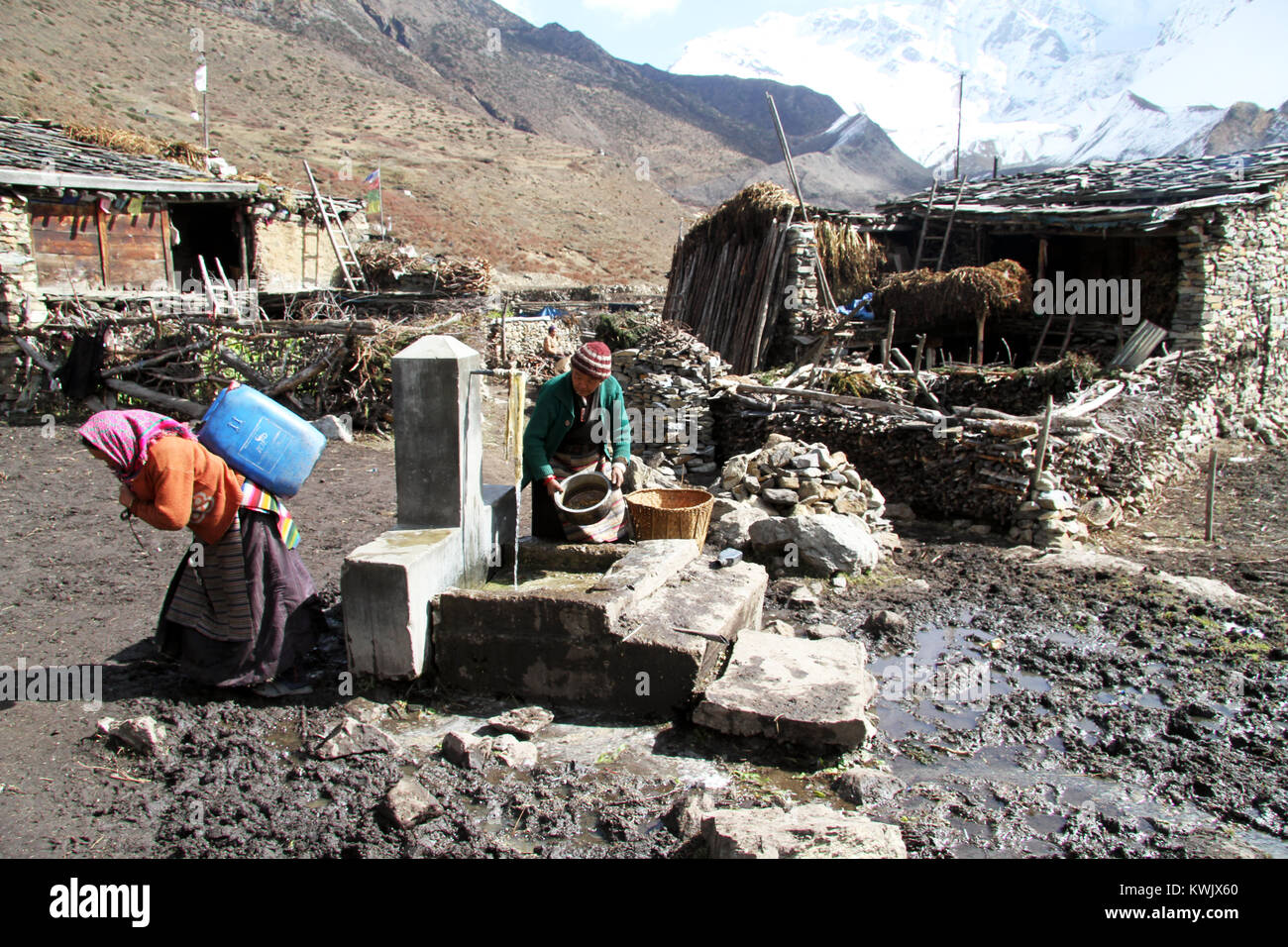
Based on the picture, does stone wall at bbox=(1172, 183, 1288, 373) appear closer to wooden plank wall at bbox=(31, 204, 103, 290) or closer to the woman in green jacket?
the woman in green jacket

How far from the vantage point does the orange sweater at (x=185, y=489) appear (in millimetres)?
4145

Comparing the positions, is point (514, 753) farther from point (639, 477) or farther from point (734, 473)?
point (734, 473)

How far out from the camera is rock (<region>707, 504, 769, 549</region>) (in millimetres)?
7938

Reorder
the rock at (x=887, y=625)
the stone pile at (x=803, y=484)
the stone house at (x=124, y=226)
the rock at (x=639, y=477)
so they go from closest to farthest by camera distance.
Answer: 1. the rock at (x=887, y=625)
2. the stone pile at (x=803, y=484)
3. the rock at (x=639, y=477)
4. the stone house at (x=124, y=226)

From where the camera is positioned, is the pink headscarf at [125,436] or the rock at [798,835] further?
the pink headscarf at [125,436]

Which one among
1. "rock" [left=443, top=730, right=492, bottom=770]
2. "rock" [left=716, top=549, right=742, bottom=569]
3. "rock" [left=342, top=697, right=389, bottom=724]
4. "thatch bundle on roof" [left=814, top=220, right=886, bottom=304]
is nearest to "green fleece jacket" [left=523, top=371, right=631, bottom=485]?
"rock" [left=716, top=549, right=742, bottom=569]

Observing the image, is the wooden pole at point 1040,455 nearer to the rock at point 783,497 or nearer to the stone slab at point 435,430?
the rock at point 783,497

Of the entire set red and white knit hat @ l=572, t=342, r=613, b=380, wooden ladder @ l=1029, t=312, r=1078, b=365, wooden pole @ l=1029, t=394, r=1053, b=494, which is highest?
wooden ladder @ l=1029, t=312, r=1078, b=365

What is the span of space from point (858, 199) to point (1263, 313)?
58.3 m

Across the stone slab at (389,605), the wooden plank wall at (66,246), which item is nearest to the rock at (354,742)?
the stone slab at (389,605)

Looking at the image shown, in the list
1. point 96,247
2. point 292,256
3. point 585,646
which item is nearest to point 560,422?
point 585,646

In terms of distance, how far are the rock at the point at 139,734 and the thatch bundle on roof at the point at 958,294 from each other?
13377mm

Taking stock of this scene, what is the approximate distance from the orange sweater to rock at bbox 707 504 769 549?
180 inches
